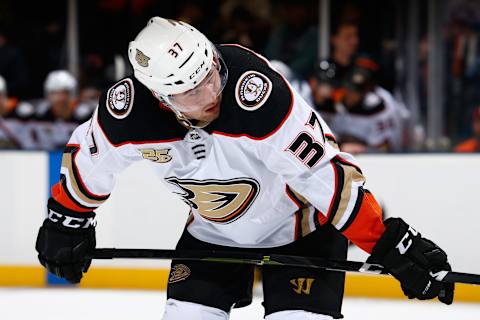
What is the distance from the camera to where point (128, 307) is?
4496 millimetres

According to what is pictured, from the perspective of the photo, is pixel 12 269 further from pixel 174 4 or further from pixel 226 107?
pixel 226 107

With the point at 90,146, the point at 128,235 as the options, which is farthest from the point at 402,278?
the point at 128,235

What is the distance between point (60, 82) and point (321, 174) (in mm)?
3982

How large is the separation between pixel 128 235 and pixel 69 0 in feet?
7.76

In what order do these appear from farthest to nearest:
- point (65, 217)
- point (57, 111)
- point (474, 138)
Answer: point (57, 111) → point (474, 138) → point (65, 217)

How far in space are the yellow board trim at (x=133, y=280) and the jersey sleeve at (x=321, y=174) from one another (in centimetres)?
231

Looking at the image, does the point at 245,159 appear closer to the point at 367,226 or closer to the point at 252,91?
the point at 252,91

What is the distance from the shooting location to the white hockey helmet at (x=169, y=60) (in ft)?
7.69

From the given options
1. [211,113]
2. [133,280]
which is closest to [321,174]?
[211,113]

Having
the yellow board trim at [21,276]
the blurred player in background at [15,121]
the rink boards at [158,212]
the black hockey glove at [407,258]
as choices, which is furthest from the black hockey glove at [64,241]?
the blurred player in background at [15,121]

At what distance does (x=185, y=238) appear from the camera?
9.18 ft

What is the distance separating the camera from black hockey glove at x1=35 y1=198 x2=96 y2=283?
9.03 ft

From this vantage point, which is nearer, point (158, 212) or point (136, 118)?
point (136, 118)

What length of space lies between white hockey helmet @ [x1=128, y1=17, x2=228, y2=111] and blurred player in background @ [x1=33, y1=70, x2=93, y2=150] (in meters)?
3.64
